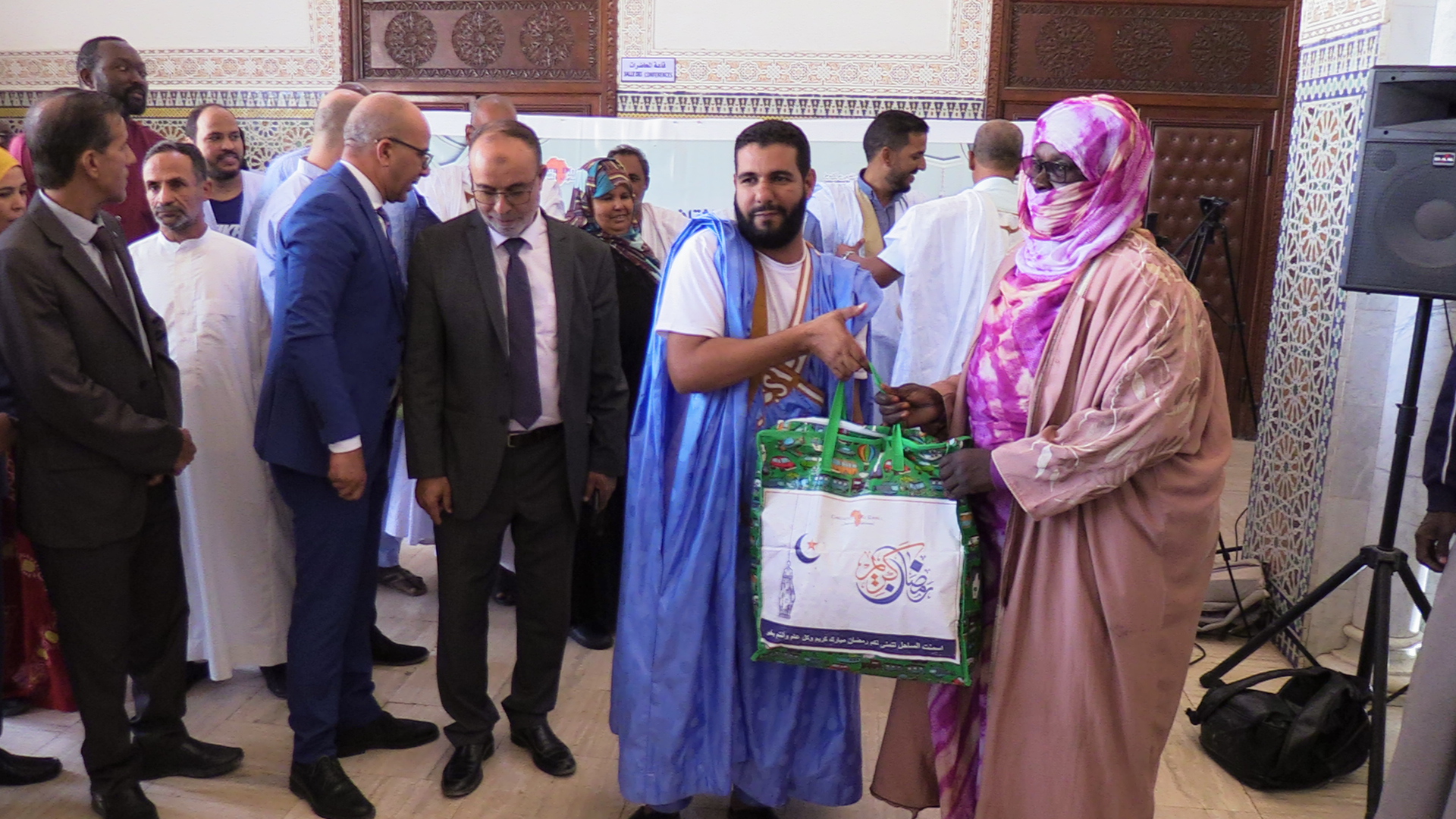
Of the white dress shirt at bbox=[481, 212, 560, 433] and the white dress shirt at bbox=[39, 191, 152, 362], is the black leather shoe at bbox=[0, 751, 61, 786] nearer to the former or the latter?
the white dress shirt at bbox=[39, 191, 152, 362]

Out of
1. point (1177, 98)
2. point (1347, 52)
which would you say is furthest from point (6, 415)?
point (1177, 98)

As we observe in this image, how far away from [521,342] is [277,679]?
140 cm

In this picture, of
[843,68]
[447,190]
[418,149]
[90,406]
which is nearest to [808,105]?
[843,68]

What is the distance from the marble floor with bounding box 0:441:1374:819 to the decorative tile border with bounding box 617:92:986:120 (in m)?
4.12

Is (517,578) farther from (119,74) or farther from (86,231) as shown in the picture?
(119,74)

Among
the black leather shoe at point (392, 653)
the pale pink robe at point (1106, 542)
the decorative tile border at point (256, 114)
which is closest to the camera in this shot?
the pale pink robe at point (1106, 542)

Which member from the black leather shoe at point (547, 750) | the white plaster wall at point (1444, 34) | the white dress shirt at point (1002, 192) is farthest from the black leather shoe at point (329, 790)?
the white plaster wall at point (1444, 34)

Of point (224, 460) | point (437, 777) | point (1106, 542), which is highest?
point (1106, 542)

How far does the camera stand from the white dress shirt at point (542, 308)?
2.59 meters

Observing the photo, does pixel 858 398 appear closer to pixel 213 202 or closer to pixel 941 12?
pixel 213 202

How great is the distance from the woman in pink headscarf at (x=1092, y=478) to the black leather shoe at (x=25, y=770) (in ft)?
7.19

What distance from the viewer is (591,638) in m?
3.66

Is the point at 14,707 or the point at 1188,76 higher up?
the point at 1188,76

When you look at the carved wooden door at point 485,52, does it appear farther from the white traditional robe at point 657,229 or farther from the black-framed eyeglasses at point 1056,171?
the black-framed eyeglasses at point 1056,171
